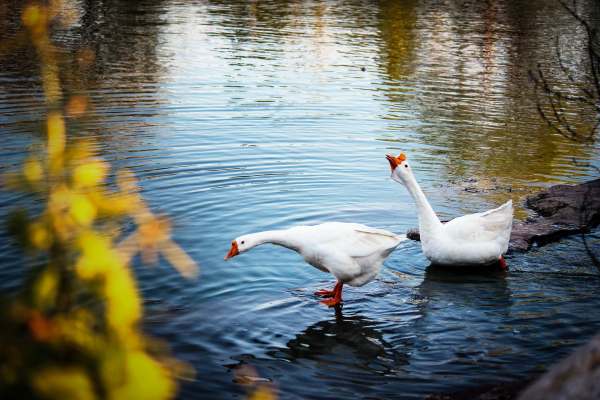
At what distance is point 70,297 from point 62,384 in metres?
0.21

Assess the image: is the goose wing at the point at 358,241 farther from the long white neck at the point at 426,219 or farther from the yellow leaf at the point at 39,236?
the yellow leaf at the point at 39,236

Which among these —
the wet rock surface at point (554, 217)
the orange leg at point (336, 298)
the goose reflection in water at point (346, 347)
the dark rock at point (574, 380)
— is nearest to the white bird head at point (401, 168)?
the wet rock surface at point (554, 217)

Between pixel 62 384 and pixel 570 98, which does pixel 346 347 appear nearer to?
pixel 570 98

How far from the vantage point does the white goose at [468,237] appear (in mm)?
8086

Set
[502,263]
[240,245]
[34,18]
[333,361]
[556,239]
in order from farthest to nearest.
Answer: [556,239], [502,263], [240,245], [333,361], [34,18]

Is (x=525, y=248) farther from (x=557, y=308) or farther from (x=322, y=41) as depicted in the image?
(x=322, y=41)

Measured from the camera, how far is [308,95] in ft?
58.1

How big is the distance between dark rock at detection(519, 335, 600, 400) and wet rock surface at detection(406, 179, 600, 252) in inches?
264

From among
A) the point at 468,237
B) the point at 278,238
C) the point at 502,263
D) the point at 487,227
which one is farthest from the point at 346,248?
the point at 502,263

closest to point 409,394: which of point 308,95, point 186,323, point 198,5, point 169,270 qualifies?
point 186,323

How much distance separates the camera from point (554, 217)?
9.71 m

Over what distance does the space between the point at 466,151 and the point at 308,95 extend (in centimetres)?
513

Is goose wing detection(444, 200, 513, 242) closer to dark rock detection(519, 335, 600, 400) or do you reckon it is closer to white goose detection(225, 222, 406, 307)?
white goose detection(225, 222, 406, 307)

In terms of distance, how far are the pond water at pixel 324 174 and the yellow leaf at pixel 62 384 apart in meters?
0.52
